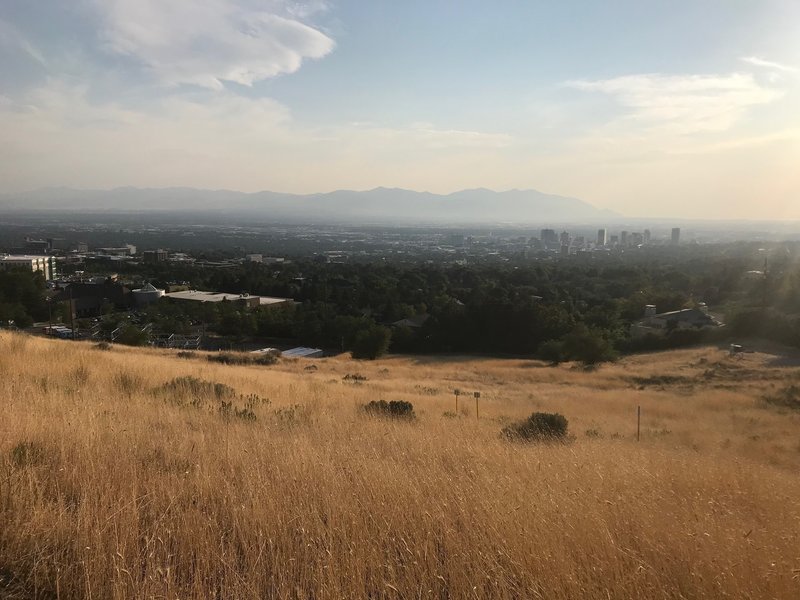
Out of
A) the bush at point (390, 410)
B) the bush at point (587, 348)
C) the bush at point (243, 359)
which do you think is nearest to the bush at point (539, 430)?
the bush at point (390, 410)

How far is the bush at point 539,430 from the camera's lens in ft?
26.4

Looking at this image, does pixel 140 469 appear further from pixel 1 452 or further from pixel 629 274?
pixel 629 274

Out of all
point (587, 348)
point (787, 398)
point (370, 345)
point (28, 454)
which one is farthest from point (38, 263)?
point (28, 454)

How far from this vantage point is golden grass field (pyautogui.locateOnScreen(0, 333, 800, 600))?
2711 millimetres

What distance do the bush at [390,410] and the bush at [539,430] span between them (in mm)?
1713

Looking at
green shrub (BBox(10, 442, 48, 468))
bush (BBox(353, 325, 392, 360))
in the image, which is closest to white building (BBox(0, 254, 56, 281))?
bush (BBox(353, 325, 392, 360))

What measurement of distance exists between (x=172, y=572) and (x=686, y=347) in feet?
132

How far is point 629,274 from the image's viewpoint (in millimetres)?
76375

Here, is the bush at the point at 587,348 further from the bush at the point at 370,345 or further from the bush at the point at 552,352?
the bush at the point at 370,345

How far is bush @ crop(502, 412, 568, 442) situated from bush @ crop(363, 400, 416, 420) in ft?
5.62

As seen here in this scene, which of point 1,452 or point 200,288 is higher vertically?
point 1,452

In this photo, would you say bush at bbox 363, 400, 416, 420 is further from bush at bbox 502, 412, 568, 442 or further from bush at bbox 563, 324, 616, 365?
bush at bbox 563, 324, 616, 365

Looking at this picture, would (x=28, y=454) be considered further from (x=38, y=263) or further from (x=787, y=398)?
(x=38, y=263)

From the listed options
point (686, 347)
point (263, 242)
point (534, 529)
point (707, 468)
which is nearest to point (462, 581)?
point (534, 529)
